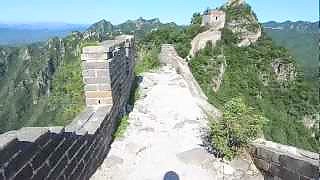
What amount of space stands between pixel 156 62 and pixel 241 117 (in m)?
10.5

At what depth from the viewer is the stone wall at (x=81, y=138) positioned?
275cm

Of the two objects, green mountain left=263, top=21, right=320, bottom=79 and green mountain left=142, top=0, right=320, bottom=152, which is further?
green mountain left=263, top=21, right=320, bottom=79

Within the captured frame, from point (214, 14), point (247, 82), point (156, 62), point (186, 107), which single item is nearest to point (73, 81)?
point (186, 107)

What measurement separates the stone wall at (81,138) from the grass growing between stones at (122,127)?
13 cm

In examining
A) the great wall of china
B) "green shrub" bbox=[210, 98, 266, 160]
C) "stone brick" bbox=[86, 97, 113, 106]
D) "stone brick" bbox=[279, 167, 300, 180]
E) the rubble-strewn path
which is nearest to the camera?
the great wall of china

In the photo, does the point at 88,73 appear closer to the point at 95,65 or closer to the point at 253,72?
the point at 95,65

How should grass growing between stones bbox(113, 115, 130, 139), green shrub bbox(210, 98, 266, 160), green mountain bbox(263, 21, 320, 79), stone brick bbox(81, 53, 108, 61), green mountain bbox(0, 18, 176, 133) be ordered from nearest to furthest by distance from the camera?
green shrub bbox(210, 98, 266, 160)
stone brick bbox(81, 53, 108, 61)
grass growing between stones bbox(113, 115, 130, 139)
green mountain bbox(0, 18, 176, 133)
green mountain bbox(263, 21, 320, 79)

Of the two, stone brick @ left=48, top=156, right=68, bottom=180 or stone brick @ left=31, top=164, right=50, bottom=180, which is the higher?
stone brick @ left=31, top=164, right=50, bottom=180

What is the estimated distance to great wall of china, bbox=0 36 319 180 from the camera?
2822 mm

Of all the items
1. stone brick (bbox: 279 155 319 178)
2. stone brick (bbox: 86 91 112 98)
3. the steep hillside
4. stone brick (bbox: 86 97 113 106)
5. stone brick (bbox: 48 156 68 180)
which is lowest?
the steep hillside

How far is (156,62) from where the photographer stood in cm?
1539

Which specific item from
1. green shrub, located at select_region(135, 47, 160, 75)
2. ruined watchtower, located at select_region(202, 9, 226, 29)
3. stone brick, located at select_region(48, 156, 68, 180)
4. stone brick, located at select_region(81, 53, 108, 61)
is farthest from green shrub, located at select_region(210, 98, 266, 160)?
ruined watchtower, located at select_region(202, 9, 226, 29)

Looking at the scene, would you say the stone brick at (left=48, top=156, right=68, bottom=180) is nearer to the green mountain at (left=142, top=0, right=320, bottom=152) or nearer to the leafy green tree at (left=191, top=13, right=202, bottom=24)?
the green mountain at (left=142, top=0, right=320, bottom=152)

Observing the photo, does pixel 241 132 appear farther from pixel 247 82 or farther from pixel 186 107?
pixel 247 82
